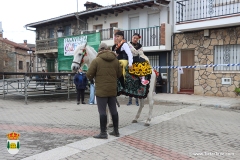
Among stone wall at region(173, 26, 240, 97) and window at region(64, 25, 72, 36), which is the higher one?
window at region(64, 25, 72, 36)

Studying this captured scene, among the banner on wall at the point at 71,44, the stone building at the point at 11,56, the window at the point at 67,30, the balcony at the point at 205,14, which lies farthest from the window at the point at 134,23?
the stone building at the point at 11,56

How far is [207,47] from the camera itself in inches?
554

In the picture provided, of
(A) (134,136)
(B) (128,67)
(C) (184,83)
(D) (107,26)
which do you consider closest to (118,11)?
(D) (107,26)

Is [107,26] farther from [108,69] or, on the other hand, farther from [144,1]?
[108,69]

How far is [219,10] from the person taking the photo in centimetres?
1360

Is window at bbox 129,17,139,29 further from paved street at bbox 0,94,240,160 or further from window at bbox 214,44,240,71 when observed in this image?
paved street at bbox 0,94,240,160

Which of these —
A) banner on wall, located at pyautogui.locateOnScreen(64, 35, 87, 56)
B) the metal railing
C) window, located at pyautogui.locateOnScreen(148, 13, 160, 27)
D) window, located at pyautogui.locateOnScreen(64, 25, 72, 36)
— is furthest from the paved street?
window, located at pyautogui.locateOnScreen(64, 25, 72, 36)

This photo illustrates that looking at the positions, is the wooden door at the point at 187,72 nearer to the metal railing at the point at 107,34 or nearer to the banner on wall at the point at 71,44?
the metal railing at the point at 107,34

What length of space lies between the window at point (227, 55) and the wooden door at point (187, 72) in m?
1.55

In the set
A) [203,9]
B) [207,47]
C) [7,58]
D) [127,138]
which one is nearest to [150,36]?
[203,9]

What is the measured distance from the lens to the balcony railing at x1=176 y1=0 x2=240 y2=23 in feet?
42.9

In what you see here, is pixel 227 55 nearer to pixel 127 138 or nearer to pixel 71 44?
pixel 127 138

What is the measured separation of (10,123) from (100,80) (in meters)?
3.60

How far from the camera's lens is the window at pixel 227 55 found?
13.3 meters
